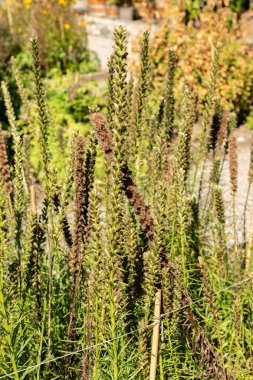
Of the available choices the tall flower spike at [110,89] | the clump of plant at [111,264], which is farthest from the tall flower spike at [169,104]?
the tall flower spike at [110,89]

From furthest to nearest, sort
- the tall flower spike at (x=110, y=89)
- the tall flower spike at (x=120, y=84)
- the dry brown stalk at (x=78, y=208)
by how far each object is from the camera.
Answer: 1. the tall flower spike at (x=110, y=89)
2. the dry brown stalk at (x=78, y=208)
3. the tall flower spike at (x=120, y=84)

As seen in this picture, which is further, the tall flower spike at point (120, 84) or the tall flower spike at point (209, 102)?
the tall flower spike at point (209, 102)

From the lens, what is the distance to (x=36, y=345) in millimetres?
2252

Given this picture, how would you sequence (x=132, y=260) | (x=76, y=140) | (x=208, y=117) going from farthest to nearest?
(x=208, y=117) → (x=132, y=260) → (x=76, y=140)

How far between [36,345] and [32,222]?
600 mm

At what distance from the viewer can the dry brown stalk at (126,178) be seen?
161cm

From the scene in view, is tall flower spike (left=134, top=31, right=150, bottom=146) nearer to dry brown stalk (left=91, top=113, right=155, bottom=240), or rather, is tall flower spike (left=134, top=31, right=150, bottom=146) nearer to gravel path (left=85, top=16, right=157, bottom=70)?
dry brown stalk (left=91, top=113, right=155, bottom=240)

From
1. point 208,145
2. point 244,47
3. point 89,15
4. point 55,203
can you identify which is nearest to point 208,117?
point 208,145

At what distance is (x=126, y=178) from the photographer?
5.36ft

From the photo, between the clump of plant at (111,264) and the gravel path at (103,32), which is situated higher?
the clump of plant at (111,264)

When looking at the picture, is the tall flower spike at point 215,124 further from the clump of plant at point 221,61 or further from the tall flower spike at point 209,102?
the clump of plant at point 221,61

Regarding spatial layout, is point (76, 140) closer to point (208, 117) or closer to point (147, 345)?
point (147, 345)

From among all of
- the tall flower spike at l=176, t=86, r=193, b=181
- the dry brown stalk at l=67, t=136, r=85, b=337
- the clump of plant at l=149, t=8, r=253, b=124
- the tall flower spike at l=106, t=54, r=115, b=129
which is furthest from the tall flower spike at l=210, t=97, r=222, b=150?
the clump of plant at l=149, t=8, r=253, b=124

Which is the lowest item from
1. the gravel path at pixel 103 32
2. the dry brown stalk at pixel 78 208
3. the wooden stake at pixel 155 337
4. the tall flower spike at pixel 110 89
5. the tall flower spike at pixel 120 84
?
the gravel path at pixel 103 32
